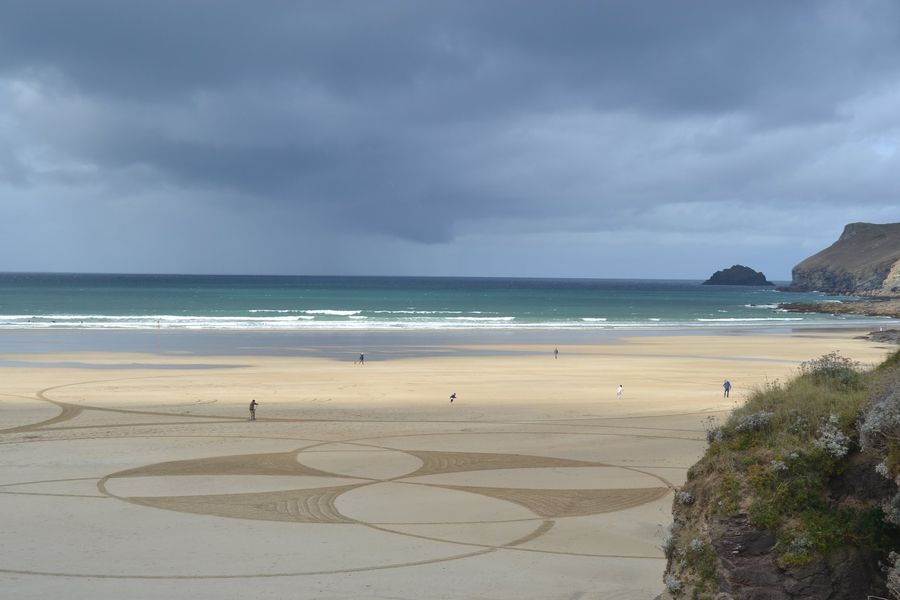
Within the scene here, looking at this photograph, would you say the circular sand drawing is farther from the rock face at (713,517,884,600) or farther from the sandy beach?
the rock face at (713,517,884,600)

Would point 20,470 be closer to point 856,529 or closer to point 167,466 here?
point 167,466

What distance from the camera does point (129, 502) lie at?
17172mm

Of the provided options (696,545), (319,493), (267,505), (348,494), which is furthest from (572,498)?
(696,545)

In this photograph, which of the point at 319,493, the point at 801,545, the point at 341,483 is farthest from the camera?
the point at 341,483

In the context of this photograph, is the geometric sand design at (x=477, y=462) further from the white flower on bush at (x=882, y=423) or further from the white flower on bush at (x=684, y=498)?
the white flower on bush at (x=882, y=423)

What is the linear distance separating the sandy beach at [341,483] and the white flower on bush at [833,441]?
3401 mm

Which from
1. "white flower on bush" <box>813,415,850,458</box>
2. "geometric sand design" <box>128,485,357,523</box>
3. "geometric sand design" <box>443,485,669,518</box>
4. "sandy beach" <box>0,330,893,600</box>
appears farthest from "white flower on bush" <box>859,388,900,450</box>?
"geometric sand design" <box>128,485,357,523</box>

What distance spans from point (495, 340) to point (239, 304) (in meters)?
63.3

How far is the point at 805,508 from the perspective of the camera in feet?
29.1

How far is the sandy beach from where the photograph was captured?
1310cm

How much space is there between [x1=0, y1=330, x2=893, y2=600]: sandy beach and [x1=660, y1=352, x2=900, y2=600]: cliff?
3099mm

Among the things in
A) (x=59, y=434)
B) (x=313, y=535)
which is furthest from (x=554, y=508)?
(x=59, y=434)

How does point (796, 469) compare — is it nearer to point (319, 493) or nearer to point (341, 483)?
point (319, 493)

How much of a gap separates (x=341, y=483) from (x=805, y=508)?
12274 millimetres
